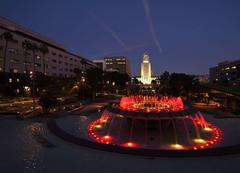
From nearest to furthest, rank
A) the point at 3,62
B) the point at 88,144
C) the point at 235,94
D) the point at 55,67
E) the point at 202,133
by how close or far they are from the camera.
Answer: the point at 88,144 → the point at 202,133 → the point at 235,94 → the point at 3,62 → the point at 55,67

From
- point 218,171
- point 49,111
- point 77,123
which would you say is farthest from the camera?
point 49,111

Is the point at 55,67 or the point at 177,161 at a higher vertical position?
the point at 55,67

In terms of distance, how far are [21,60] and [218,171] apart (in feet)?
225

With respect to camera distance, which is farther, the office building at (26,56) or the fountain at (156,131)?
the office building at (26,56)

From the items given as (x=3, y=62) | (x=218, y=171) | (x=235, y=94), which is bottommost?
(x=218, y=171)

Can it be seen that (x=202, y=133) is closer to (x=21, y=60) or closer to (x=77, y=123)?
(x=77, y=123)

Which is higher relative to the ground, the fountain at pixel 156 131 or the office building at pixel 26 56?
the office building at pixel 26 56

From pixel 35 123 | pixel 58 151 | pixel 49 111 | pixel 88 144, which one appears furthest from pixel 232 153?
pixel 49 111

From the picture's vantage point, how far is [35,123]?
25688 mm

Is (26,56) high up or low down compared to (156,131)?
up

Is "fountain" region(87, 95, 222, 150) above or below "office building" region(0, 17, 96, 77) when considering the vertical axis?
below

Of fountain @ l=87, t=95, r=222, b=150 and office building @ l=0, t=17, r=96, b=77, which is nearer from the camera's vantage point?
fountain @ l=87, t=95, r=222, b=150

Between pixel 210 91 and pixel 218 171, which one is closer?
pixel 218 171

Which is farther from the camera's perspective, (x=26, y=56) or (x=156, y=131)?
(x=26, y=56)
